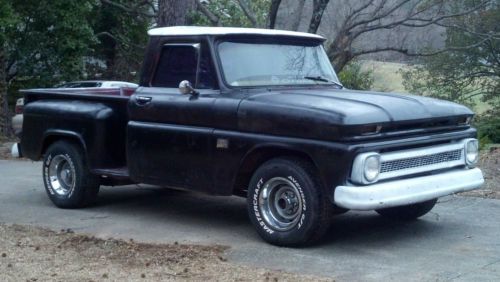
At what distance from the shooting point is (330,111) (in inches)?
289

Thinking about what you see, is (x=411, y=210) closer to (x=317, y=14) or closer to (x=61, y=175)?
(x=61, y=175)

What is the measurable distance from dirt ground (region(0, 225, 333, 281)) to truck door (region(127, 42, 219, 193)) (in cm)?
91

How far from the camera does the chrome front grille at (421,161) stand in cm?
752

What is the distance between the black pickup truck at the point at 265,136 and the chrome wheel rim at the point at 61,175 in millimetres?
26

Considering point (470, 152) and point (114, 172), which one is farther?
point (114, 172)

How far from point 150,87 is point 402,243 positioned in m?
3.04

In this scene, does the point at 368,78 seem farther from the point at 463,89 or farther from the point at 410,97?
the point at 410,97

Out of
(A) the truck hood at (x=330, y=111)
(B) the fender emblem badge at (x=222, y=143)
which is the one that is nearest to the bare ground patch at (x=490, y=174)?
(A) the truck hood at (x=330, y=111)

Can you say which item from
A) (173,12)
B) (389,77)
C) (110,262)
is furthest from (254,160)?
(389,77)

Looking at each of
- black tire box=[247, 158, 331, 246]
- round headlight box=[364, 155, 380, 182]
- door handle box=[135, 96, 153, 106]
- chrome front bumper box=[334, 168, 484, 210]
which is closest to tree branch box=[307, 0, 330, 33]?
door handle box=[135, 96, 153, 106]

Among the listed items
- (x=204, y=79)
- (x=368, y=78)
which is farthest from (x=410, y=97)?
(x=368, y=78)

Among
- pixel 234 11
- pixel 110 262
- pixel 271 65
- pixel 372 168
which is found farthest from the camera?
pixel 234 11

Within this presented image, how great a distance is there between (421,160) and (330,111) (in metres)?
1.08

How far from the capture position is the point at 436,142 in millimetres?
7992
